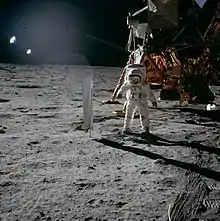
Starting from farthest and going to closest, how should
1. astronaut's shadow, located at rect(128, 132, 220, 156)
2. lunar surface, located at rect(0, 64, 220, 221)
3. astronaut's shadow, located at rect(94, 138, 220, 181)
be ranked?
astronaut's shadow, located at rect(128, 132, 220, 156), astronaut's shadow, located at rect(94, 138, 220, 181), lunar surface, located at rect(0, 64, 220, 221)

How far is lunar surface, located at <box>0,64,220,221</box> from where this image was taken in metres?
4.04

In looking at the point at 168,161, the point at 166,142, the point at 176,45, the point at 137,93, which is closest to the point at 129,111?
the point at 137,93

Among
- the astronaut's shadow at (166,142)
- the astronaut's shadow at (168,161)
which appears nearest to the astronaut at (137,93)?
the astronaut's shadow at (166,142)

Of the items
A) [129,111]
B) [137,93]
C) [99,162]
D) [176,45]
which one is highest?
[176,45]

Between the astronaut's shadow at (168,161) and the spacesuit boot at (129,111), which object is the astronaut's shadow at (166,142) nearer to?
the spacesuit boot at (129,111)

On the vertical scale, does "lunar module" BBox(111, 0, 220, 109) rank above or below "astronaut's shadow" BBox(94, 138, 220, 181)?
above

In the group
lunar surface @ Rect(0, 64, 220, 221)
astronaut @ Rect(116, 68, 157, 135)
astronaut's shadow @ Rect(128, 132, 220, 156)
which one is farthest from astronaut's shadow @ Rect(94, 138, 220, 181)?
astronaut @ Rect(116, 68, 157, 135)

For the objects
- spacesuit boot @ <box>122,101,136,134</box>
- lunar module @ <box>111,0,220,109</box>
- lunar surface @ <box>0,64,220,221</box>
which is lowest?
lunar surface @ <box>0,64,220,221</box>

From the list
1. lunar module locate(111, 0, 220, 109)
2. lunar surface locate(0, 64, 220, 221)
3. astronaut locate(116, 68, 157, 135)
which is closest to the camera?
lunar surface locate(0, 64, 220, 221)

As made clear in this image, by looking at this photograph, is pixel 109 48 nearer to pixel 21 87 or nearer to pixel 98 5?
pixel 98 5

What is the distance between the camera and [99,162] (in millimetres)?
5355

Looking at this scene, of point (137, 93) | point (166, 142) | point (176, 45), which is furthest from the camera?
point (176, 45)

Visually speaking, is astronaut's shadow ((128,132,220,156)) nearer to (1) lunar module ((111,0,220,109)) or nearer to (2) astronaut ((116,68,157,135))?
(2) astronaut ((116,68,157,135))

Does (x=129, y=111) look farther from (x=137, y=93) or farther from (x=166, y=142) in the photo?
(x=166, y=142)
